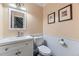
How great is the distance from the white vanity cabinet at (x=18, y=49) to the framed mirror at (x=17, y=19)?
0.77 ft

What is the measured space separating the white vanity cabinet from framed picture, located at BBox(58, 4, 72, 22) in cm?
61

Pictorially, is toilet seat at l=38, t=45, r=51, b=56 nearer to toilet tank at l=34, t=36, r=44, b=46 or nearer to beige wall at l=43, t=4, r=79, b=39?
toilet tank at l=34, t=36, r=44, b=46

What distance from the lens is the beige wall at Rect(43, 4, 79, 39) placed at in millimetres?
1246

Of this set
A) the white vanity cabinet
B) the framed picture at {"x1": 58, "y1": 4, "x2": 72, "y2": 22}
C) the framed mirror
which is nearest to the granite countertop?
the white vanity cabinet

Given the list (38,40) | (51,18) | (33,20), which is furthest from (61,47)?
(33,20)

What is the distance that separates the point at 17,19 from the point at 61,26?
694 mm

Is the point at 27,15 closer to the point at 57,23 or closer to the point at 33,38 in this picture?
the point at 33,38

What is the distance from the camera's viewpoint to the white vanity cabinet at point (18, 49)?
3.64 ft

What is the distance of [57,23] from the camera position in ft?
4.93

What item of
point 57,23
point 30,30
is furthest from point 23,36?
point 57,23

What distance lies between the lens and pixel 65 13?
138 cm

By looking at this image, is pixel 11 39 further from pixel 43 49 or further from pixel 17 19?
pixel 43 49

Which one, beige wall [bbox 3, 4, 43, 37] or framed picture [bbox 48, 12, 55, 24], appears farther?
framed picture [bbox 48, 12, 55, 24]

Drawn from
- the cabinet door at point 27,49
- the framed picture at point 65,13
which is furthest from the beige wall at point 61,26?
the cabinet door at point 27,49
